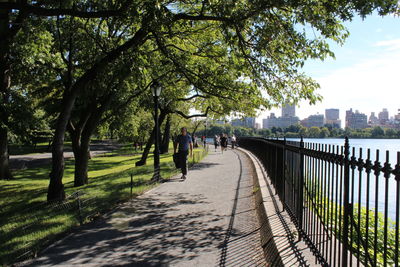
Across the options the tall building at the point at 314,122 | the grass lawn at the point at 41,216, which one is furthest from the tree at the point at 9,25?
the tall building at the point at 314,122

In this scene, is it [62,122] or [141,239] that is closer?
[141,239]

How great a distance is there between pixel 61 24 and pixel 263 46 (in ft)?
27.2

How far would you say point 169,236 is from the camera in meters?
5.83

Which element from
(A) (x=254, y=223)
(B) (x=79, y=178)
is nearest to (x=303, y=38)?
(A) (x=254, y=223)

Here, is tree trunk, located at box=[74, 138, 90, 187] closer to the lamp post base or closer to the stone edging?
the lamp post base

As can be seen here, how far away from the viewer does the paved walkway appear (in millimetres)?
4793

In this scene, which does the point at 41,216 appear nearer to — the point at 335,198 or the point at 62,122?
the point at 62,122

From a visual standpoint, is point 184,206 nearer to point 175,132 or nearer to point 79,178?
point 79,178

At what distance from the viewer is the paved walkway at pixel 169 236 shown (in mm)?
4793

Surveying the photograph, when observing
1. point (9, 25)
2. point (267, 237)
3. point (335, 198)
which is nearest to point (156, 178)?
point (267, 237)

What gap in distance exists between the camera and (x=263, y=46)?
8852mm

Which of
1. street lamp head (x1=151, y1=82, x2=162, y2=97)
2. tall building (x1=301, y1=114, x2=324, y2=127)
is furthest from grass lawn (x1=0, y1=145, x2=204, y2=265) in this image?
tall building (x1=301, y1=114, x2=324, y2=127)

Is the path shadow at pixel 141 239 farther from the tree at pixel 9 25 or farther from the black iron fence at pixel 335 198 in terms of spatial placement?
the tree at pixel 9 25

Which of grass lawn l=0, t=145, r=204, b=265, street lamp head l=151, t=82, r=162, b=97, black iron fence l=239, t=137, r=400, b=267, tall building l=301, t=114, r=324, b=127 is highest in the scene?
tall building l=301, t=114, r=324, b=127
